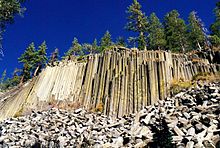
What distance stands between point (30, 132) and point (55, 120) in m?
1.92

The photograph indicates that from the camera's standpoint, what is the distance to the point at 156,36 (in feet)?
144

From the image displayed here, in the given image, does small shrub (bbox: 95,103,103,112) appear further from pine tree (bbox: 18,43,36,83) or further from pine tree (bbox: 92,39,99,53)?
pine tree (bbox: 92,39,99,53)

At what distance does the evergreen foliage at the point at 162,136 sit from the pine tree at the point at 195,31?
28.8 metres

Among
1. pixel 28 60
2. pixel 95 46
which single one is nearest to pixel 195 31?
pixel 95 46

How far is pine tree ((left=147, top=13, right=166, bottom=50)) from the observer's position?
139 ft

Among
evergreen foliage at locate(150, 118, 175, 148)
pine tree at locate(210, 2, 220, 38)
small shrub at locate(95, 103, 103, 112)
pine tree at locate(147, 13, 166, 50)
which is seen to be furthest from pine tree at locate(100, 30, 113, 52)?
evergreen foliage at locate(150, 118, 175, 148)

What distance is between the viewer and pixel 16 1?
49.4 ft

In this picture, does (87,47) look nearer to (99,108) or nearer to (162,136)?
(99,108)

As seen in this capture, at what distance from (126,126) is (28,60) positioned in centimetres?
3806

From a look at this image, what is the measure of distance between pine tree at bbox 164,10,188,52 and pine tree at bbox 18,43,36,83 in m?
24.9

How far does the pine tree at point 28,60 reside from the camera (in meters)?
49.3

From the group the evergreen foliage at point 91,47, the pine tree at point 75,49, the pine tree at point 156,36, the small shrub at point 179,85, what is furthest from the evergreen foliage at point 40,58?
the small shrub at point 179,85

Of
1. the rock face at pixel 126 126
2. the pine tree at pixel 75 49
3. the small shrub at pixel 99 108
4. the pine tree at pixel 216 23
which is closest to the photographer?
the rock face at pixel 126 126

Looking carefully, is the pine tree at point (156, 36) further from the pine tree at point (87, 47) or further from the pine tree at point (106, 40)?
the pine tree at point (87, 47)
